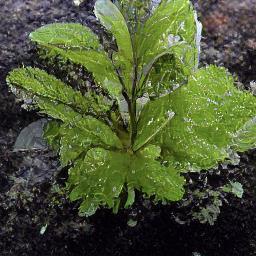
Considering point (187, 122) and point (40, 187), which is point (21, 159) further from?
point (187, 122)

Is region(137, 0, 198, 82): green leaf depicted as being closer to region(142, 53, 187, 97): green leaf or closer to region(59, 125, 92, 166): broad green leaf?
region(142, 53, 187, 97): green leaf

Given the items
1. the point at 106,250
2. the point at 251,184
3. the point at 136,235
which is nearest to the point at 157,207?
the point at 136,235

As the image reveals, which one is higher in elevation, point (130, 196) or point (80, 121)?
point (80, 121)

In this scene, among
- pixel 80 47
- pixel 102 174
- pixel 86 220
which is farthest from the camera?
pixel 86 220

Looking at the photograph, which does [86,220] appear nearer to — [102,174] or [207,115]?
[102,174]

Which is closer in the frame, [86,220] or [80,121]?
[80,121]

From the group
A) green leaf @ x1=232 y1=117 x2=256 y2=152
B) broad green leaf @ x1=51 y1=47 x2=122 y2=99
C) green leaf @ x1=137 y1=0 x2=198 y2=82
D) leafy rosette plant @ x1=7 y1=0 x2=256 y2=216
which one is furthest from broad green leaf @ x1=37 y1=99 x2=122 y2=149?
green leaf @ x1=232 y1=117 x2=256 y2=152

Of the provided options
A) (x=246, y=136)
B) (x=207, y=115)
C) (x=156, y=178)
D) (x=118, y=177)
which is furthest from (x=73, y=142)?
(x=246, y=136)

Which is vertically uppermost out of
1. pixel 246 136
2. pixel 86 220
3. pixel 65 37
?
pixel 65 37

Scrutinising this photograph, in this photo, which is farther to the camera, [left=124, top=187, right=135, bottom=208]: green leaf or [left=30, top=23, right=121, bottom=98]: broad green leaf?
[left=124, top=187, right=135, bottom=208]: green leaf
